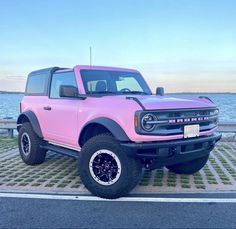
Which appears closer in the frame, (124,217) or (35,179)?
(124,217)

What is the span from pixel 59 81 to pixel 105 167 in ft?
7.36

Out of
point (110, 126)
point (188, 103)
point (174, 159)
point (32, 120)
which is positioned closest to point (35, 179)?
point (32, 120)

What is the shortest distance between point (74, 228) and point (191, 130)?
6.89 ft

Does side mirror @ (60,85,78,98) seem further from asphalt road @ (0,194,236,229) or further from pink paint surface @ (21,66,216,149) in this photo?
asphalt road @ (0,194,236,229)

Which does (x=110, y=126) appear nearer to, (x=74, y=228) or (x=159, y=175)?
(x=74, y=228)

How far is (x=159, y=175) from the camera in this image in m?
5.55

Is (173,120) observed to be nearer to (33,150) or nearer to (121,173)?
(121,173)

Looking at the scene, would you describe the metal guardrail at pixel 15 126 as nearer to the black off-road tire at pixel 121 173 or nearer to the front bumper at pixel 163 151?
the front bumper at pixel 163 151

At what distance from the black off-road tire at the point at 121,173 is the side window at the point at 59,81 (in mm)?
1368

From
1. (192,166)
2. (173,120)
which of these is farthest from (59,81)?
(192,166)

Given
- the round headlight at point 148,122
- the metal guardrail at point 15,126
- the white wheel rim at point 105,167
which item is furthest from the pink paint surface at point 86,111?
the metal guardrail at point 15,126

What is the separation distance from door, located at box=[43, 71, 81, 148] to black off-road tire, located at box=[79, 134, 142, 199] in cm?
67

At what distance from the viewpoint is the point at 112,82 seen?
5.68m

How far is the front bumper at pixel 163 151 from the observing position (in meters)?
4.01
